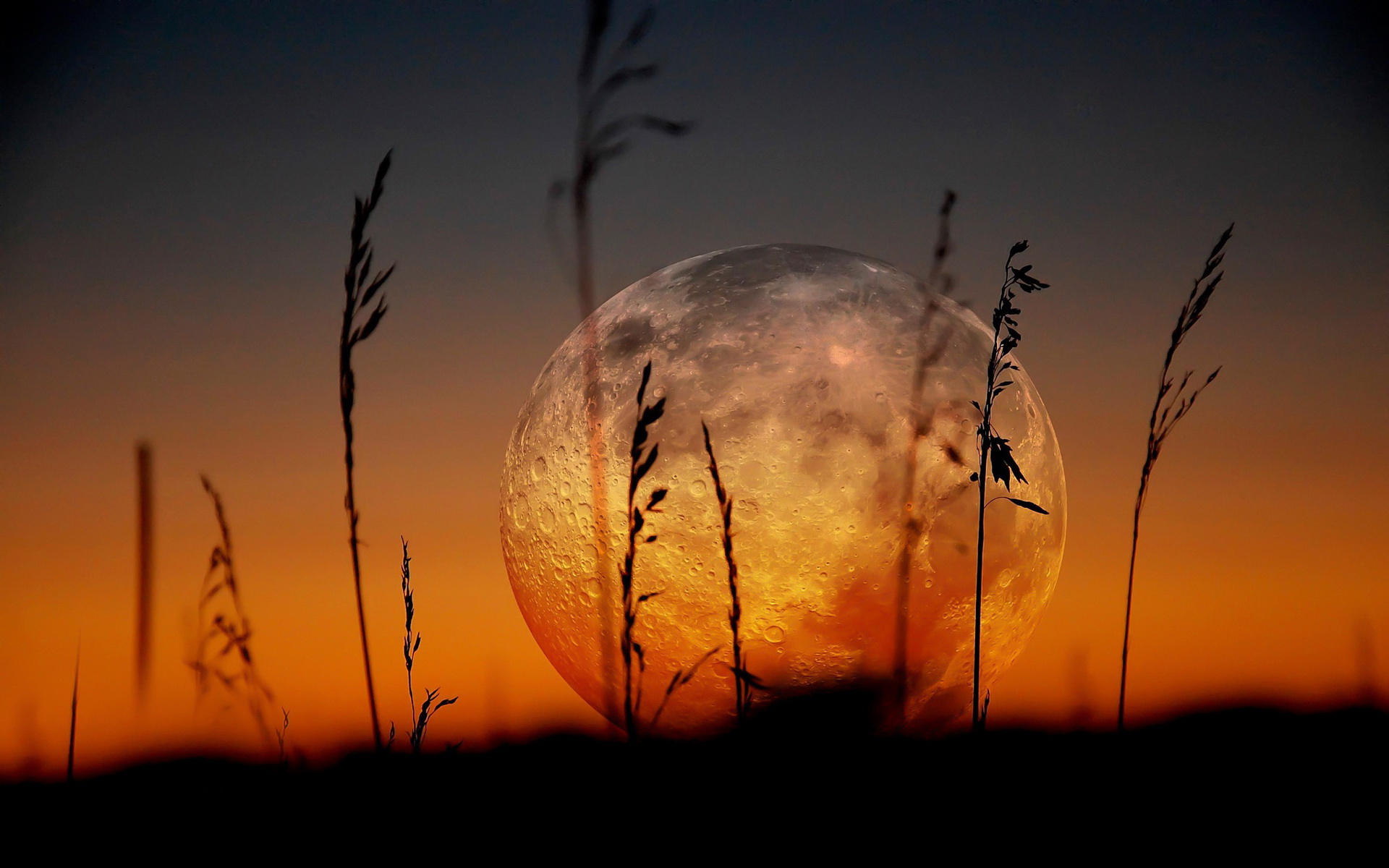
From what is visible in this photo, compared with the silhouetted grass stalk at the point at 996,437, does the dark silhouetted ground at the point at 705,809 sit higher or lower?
lower

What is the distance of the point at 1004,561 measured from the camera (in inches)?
161

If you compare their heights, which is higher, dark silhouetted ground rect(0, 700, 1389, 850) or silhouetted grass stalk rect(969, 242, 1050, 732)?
silhouetted grass stalk rect(969, 242, 1050, 732)

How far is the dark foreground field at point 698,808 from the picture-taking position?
7.02 ft

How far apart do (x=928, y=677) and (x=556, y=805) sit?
1968mm

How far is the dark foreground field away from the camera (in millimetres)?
2139

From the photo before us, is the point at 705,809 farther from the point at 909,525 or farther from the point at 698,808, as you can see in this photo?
the point at 909,525

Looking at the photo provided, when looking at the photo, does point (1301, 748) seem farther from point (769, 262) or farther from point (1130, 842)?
point (769, 262)

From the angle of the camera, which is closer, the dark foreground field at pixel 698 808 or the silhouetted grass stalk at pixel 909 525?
the dark foreground field at pixel 698 808

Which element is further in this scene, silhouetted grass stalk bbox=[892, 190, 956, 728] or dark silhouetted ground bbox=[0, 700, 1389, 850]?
silhouetted grass stalk bbox=[892, 190, 956, 728]

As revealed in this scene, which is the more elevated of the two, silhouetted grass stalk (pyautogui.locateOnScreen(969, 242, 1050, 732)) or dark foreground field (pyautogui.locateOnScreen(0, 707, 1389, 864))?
silhouetted grass stalk (pyautogui.locateOnScreen(969, 242, 1050, 732))

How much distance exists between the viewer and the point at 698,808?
2574 millimetres

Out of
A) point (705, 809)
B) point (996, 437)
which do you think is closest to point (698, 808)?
point (705, 809)

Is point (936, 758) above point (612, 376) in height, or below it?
below

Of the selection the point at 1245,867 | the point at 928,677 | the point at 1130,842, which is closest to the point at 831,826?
the point at 1130,842
